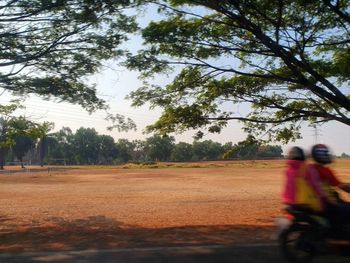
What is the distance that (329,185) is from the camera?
22.0 ft

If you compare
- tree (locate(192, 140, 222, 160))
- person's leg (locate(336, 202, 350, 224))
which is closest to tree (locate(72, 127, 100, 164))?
tree (locate(192, 140, 222, 160))

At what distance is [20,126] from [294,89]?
9.21 meters

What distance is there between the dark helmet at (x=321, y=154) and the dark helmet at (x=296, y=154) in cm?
16

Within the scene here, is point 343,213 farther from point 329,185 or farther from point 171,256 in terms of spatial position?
point 171,256

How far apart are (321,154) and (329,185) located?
45cm

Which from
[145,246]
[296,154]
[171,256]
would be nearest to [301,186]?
[296,154]

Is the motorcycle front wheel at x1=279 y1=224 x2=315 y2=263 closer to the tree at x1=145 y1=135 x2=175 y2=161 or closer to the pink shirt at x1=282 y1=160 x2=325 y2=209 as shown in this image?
the pink shirt at x1=282 y1=160 x2=325 y2=209

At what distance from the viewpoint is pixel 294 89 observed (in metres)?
14.1

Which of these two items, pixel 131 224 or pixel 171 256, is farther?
pixel 131 224

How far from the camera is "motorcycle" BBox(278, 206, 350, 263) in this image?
6387 millimetres

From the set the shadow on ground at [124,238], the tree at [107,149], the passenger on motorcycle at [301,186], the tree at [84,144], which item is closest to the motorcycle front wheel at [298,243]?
the passenger on motorcycle at [301,186]

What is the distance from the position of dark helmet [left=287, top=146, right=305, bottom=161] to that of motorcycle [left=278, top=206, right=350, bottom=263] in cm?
68

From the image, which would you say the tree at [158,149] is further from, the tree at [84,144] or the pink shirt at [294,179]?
the pink shirt at [294,179]

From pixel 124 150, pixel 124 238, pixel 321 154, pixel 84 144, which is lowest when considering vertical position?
pixel 124 238
